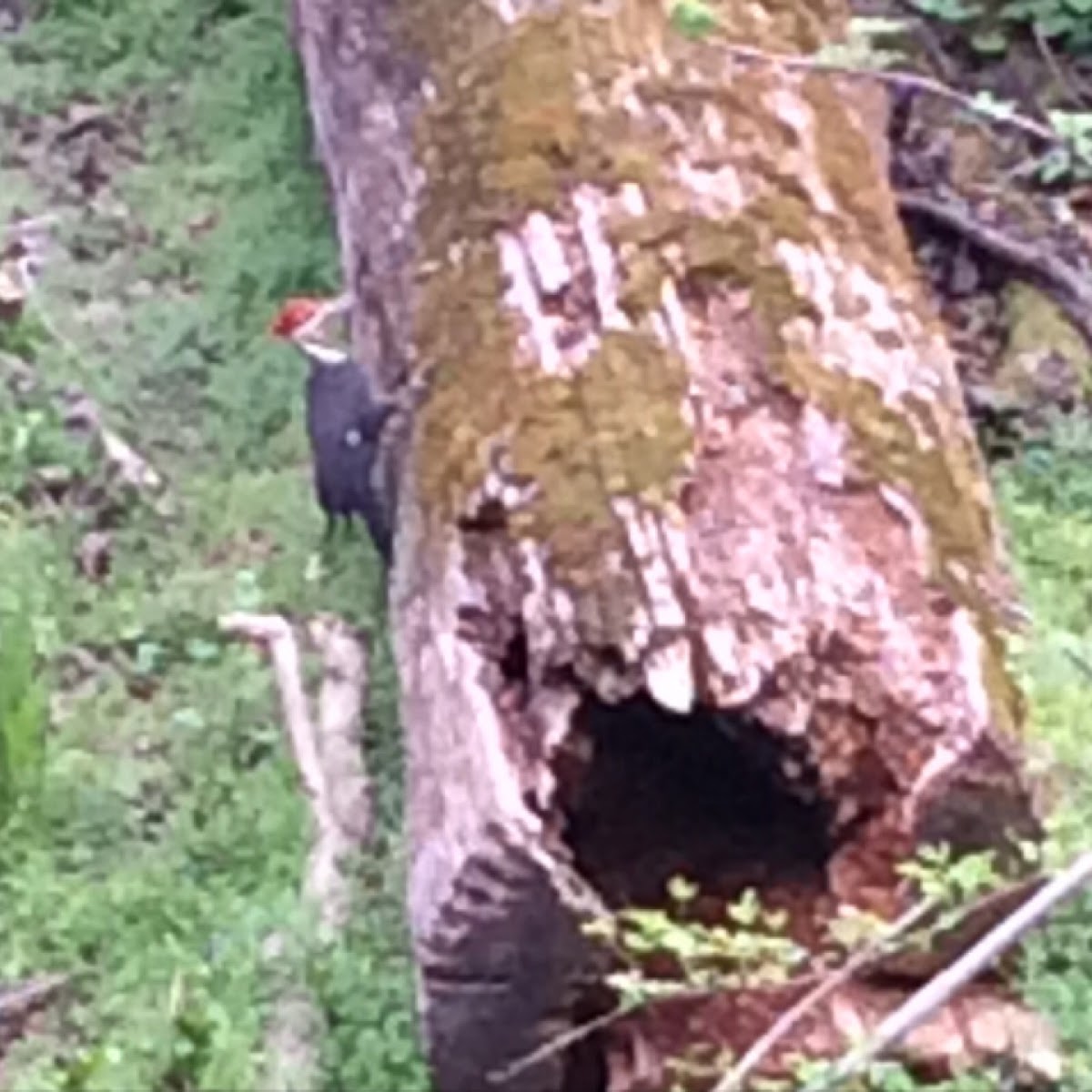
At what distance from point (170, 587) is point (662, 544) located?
1.68 m

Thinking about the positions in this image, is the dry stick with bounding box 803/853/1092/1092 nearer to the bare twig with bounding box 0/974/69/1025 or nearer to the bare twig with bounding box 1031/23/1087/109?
the bare twig with bounding box 0/974/69/1025

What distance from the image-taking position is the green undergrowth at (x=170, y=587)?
14.3 feet

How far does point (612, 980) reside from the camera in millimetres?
3545

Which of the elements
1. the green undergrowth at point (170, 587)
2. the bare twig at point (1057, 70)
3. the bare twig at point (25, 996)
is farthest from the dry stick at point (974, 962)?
the bare twig at point (1057, 70)

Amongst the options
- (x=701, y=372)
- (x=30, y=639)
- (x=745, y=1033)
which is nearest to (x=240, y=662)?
(x=30, y=639)

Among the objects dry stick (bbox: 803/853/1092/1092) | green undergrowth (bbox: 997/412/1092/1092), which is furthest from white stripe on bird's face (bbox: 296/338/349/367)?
dry stick (bbox: 803/853/1092/1092)

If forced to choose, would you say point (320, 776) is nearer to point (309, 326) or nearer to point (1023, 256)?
point (309, 326)

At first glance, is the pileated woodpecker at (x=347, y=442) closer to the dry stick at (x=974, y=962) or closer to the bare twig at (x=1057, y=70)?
the bare twig at (x=1057, y=70)

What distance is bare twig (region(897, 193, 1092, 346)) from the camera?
21.5ft

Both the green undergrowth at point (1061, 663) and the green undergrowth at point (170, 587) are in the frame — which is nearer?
the green undergrowth at point (1061, 663)

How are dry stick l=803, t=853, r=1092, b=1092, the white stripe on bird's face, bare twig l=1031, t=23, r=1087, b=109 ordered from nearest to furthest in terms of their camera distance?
dry stick l=803, t=853, r=1092, b=1092 → the white stripe on bird's face → bare twig l=1031, t=23, r=1087, b=109

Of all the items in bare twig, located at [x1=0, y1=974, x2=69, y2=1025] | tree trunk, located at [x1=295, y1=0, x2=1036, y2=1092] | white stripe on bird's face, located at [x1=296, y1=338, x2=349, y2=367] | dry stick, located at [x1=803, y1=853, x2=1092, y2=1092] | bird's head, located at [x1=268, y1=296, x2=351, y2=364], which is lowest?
dry stick, located at [x1=803, y1=853, x2=1092, y2=1092]

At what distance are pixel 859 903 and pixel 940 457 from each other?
86 cm

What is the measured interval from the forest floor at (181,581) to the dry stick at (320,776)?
0.04 metres
